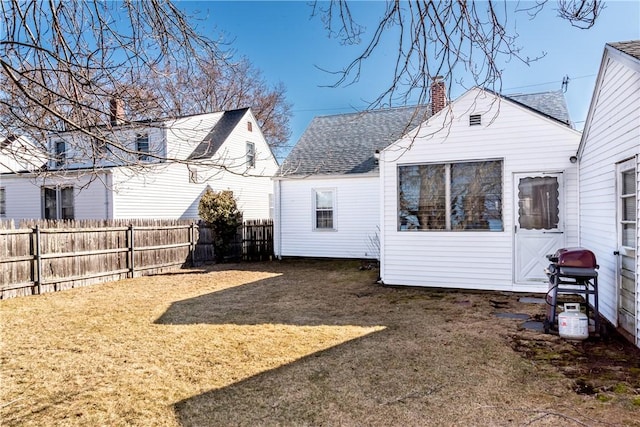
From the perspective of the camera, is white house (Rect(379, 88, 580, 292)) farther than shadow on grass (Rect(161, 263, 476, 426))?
Yes

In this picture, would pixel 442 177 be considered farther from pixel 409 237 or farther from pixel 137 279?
pixel 137 279

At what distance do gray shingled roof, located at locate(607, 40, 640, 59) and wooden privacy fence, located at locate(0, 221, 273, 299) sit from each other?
33.8 ft

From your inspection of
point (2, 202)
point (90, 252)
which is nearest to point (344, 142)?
point (90, 252)

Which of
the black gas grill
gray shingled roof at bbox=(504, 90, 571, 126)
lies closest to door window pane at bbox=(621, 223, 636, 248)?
the black gas grill

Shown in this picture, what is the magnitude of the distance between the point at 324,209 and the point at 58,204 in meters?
9.00

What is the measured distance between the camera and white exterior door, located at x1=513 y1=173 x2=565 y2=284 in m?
7.49

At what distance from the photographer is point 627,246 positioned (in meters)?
4.91

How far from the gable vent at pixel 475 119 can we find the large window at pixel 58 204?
1256cm

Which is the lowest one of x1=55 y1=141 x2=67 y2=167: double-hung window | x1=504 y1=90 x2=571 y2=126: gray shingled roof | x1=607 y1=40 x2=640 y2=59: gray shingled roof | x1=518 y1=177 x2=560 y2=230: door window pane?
x1=518 y1=177 x2=560 y2=230: door window pane

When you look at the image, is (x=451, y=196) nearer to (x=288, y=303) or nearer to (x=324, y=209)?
(x=288, y=303)

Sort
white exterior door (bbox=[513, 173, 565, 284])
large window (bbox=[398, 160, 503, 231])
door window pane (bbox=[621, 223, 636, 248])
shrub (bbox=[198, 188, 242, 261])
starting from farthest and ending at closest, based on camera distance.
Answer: shrub (bbox=[198, 188, 242, 261]) → large window (bbox=[398, 160, 503, 231]) → white exterior door (bbox=[513, 173, 565, 284]) → door window pane (bbox=[621, 223, 636, 248])

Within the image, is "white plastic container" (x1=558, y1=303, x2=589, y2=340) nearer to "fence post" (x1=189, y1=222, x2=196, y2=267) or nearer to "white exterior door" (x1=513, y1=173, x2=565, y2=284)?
"white exterior door" (x1=513, y1=173, x2=565, y2=284)

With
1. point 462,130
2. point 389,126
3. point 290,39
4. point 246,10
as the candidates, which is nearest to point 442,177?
point 462,130

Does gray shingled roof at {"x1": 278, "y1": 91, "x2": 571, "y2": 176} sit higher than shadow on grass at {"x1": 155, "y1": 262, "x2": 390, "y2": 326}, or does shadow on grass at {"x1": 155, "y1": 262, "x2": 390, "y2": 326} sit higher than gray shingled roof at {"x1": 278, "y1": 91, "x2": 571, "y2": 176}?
gray shingled roof at {"x1": 278, "y1": 91, "x2": 571, "y2": 176}
